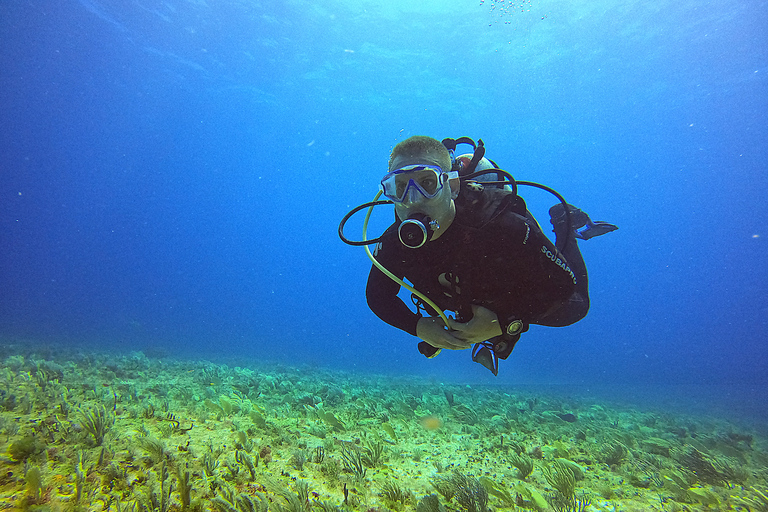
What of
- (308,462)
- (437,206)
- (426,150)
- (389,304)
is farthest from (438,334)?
(308,462)

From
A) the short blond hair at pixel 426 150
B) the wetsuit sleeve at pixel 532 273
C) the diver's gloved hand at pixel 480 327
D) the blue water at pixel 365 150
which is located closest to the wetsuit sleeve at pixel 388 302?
the diver's gloved hand at pixel 480 327

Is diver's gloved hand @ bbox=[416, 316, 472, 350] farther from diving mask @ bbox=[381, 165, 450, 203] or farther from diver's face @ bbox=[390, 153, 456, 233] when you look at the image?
diving mask @ bbox=[381, 165, 450, 203]

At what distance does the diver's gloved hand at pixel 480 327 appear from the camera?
2.15 m

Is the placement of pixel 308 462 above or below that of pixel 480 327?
below

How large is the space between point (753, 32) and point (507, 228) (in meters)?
39.2

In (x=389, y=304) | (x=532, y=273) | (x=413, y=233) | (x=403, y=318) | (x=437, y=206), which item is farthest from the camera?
(x=389, y=304)

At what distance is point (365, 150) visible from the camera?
210 ft

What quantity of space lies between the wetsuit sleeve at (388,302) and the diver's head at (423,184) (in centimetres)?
60

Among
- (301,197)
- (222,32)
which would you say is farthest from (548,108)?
(301,197)

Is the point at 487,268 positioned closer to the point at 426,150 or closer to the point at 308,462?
the point at 426,150

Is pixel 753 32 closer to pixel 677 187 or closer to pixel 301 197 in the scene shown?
pixel 677 187

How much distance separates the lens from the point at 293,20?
83.0 feet

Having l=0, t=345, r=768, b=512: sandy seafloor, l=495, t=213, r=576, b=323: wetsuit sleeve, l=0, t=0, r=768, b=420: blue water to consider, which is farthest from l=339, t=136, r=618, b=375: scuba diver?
l=0, t=0, r=768, b=420: blue water

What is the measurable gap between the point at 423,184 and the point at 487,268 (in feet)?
2.91
